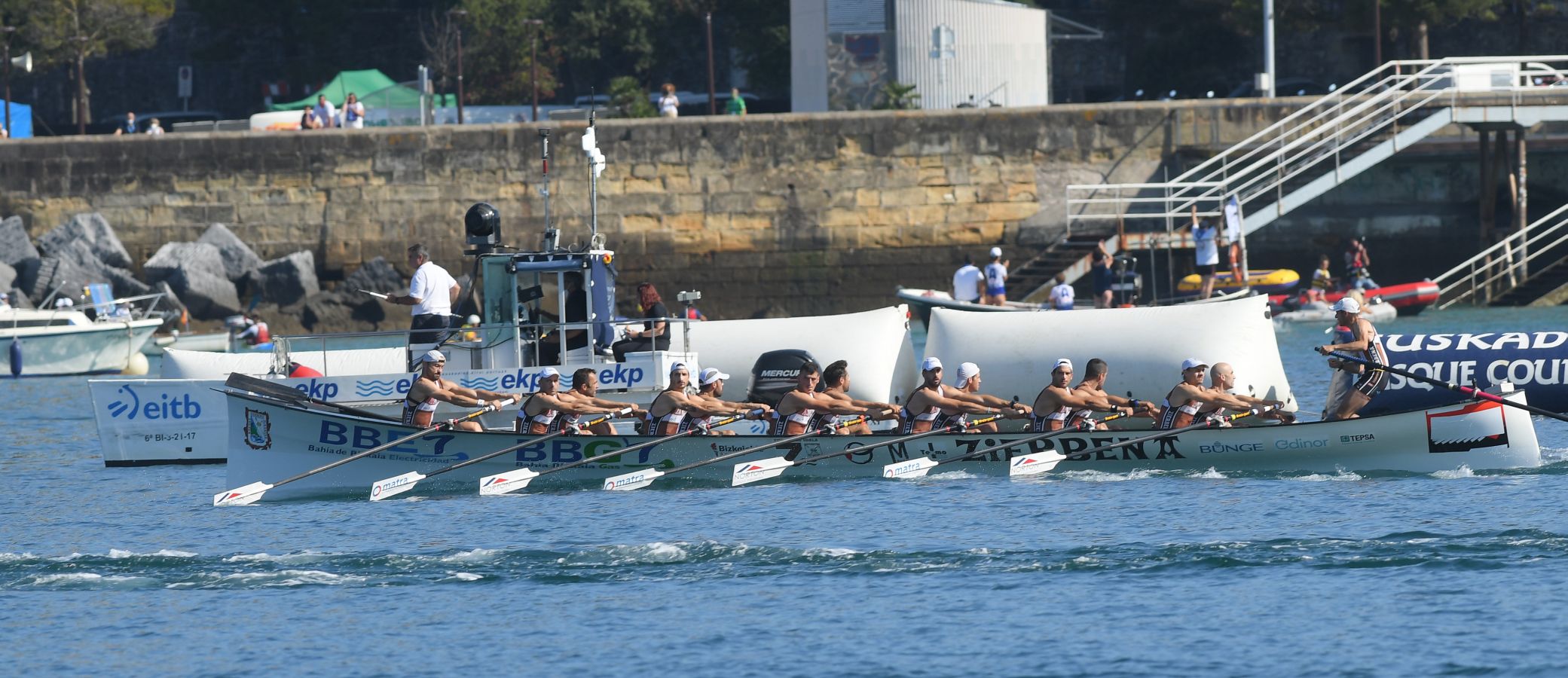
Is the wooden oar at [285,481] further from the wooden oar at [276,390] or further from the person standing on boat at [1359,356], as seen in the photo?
the person standing on boat at [1359,356]

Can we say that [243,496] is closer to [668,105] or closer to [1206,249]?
[1206,249]

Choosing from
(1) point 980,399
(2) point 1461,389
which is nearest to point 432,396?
(1) point 980,399

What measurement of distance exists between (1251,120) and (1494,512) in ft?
75.1

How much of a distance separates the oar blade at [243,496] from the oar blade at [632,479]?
334 centimetres

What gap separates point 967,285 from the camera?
36.3 meters

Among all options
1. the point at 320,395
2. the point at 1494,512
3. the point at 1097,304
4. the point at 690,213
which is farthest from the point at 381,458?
the point at 690,213

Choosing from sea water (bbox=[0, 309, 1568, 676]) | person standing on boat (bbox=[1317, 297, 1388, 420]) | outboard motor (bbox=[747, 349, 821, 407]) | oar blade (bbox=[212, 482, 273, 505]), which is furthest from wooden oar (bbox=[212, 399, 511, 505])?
person standing on boat (bbox=[1317, 297, 1388, 420])

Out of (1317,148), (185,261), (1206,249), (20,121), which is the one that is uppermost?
(20,121)

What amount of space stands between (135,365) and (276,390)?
18.9 metres

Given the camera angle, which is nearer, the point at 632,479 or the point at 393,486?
the point at 393,486

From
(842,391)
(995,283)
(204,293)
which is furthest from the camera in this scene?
(204,293)

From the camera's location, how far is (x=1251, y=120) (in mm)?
39344

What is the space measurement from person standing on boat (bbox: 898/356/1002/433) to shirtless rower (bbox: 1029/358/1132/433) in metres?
0.46

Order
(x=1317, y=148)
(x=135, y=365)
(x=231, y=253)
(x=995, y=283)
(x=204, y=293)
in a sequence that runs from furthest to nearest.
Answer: (x=231, y=253)
(x=204, y=293)
(x=1317, y=148)
(x=135, y=365)
(x=995, y=283)
